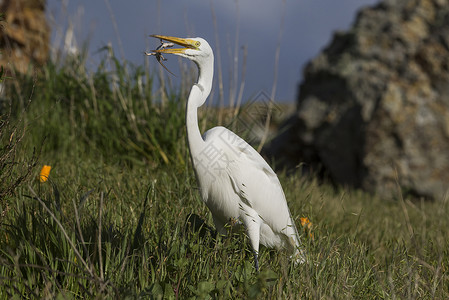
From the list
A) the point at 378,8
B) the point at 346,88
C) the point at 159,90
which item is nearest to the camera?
the point at 159,90

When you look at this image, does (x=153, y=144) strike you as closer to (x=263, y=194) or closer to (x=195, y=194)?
(x=195, y=194)

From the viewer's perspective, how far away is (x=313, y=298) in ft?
6.34

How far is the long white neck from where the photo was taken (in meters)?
Answer: 2.13

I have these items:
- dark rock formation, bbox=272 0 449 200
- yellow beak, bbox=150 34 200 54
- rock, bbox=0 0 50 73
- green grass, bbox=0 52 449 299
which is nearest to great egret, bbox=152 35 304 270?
yellow beak, bbox=150 34 200 54

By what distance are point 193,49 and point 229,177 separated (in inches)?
26.4

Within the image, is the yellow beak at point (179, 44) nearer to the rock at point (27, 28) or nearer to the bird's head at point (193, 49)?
the bird's head at point (193, 49)

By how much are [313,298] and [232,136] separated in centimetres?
91

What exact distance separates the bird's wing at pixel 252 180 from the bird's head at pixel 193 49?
40cm

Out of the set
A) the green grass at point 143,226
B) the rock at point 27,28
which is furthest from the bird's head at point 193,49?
the rock at point 27,28

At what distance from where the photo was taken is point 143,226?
2502 mm

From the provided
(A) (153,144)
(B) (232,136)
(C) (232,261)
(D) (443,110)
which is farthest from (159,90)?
(D) (443,110)

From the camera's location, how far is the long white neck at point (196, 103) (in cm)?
213

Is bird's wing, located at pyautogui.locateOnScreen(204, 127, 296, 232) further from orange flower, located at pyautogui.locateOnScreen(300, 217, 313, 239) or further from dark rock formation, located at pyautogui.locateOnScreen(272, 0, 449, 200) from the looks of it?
dark rock formation, located at pyautogui.locateOnScreen(272, 0, 449, 200)

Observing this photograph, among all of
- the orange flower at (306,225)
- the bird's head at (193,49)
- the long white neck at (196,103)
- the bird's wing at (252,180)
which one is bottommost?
the orange flower at (306,225)
